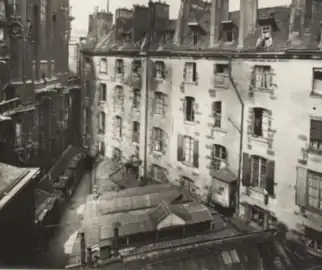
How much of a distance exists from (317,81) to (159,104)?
9.59 ft

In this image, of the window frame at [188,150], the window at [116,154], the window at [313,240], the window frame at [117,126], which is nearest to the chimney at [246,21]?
the window frame at [188,150]

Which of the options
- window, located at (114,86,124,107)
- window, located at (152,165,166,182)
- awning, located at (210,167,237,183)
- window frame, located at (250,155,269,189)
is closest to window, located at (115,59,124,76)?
window, located at (114,86,124,107)

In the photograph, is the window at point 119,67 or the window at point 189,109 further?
the window at point 189,109

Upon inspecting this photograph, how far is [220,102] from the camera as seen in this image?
27.4 ft

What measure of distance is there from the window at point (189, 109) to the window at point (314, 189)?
2.70 meters

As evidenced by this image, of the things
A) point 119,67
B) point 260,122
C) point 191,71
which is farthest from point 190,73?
point 260,122

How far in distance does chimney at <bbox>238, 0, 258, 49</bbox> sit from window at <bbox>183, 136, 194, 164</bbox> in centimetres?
226

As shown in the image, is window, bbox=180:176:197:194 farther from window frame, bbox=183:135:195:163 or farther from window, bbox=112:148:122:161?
window, bbox=112:148:122:161

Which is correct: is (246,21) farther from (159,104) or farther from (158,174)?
(158,174)

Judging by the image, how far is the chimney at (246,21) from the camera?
747 centimetres

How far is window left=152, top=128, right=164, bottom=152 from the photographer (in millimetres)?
7434

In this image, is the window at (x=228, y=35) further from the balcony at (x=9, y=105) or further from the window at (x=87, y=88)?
the balcony at (x=9, y=105)

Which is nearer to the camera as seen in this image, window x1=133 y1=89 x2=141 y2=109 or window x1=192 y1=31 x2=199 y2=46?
window x1=133 y1=89 x2=141 y2=109

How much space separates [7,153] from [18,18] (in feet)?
6.30
